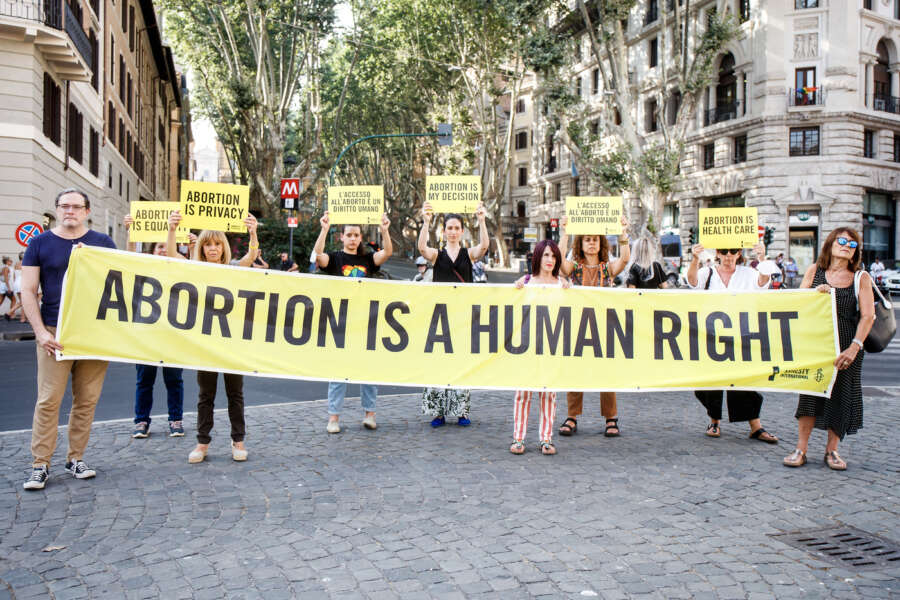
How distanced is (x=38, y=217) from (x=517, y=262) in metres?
36.0

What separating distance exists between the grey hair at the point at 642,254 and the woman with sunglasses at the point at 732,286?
1.87 ft

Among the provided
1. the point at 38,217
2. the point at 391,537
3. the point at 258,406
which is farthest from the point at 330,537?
the point at 38,217

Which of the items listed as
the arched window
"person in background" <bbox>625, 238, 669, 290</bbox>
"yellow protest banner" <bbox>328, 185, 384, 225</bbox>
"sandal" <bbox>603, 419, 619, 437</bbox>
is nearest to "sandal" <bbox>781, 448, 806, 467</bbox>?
"sandal" <bbox>603, 419, 619, 437</bbox>

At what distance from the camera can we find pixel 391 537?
444cm

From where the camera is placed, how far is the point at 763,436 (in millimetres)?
6941

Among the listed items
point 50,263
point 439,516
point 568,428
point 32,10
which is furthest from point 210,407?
point 32,10

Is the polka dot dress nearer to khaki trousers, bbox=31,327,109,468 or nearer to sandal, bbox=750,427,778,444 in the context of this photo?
sandal, bbox=750,427,778,444

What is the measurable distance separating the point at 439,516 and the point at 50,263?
345cm

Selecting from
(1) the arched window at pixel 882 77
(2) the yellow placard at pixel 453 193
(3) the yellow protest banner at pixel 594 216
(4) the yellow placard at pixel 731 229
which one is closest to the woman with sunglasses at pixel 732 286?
(4) the yellow placard at pixel 731 229

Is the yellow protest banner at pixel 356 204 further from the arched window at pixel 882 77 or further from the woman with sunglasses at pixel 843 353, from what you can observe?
the arched window at pixel 882 77

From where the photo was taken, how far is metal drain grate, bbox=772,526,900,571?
4.19m

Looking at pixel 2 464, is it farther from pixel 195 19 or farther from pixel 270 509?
pixel 195 19

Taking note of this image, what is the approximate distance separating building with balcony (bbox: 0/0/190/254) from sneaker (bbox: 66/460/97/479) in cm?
1607

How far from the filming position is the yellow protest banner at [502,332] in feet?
20.8
